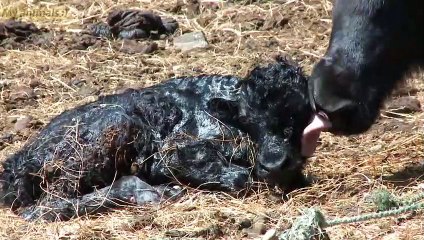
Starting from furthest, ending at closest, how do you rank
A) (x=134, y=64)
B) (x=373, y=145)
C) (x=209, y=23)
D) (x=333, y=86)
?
(x=209, y=23) → (x=134, y=64) → (x=373, y=145) → (x=333, y=86)

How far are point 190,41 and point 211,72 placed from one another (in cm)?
97

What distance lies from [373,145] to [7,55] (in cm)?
365

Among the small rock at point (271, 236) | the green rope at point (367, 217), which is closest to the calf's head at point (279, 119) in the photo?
the small rock at point (271, 236)

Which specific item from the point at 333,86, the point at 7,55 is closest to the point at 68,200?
the point at 333,86

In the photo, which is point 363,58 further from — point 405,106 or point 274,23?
point 274,23

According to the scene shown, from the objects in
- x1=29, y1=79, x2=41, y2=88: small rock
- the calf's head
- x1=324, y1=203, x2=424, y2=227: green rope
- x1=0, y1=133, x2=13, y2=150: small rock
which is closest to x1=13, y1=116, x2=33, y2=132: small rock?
x1=0, y1=133, x2=13, y2=150: small rock

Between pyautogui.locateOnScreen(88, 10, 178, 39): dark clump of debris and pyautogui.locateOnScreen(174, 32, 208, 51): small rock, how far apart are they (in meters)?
0.24

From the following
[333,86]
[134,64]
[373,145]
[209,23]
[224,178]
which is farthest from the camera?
[209,23]

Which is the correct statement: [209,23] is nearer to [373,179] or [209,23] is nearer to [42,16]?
[42,16]

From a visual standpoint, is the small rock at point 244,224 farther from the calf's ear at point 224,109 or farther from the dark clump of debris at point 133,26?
the dark clump of debris at point 133,26

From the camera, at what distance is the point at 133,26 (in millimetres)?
8922

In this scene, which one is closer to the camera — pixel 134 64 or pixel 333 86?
pixel 333 86

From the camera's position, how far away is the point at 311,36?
865 cm

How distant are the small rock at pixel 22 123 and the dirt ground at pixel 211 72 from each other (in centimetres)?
2
